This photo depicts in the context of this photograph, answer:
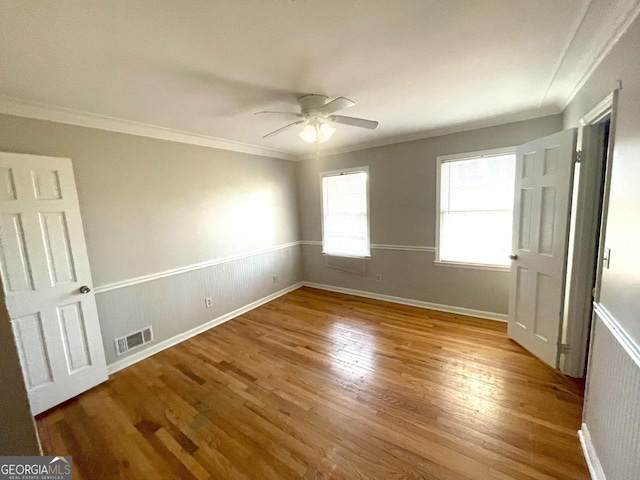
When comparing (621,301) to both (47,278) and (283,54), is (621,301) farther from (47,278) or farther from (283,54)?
(47,278)

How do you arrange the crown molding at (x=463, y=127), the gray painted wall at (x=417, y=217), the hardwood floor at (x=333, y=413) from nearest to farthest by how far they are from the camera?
the hardwood floor at (x=333, y=413) → the crown molding at (x=463, y=127) → the gray painted wall at (x=417, y=217)

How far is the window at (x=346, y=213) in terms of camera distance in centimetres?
422

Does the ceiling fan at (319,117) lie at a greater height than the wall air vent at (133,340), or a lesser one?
greater

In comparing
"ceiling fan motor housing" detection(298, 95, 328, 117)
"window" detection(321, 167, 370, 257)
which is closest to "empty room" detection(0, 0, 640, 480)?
"ceiling fan motor housing" detection(298, 95, 328, 117)

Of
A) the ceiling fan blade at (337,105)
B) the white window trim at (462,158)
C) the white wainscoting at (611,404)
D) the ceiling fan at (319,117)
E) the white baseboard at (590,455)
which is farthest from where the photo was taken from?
the white window trim at (462,158)

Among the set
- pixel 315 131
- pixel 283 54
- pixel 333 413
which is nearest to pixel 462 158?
pixel 315 131

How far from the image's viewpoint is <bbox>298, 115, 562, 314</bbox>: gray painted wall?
3168 millimetres

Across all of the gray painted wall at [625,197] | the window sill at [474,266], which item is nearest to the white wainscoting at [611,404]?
the gray painted wall at [625,197]

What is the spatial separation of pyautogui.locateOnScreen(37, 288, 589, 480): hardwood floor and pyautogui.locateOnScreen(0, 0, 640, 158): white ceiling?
243cm

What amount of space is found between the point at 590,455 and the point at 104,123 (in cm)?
445

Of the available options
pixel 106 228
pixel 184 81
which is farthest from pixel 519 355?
pixel 106 228

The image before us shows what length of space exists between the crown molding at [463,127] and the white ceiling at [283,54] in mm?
176

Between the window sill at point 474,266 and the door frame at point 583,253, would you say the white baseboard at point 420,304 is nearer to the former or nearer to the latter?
the window sill at point 474,266

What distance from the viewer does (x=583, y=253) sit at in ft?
6.76
